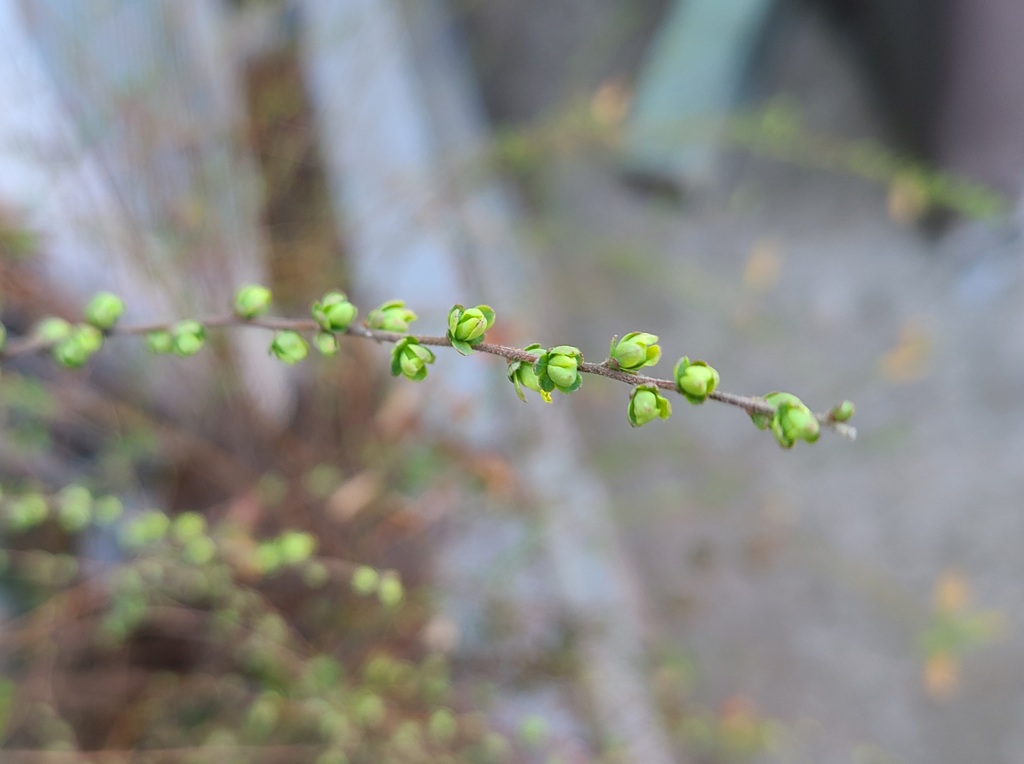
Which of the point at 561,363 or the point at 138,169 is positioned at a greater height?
the point at 138,169

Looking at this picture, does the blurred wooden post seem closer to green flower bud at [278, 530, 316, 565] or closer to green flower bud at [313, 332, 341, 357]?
green flower bud at [278, 530, 316, 565]

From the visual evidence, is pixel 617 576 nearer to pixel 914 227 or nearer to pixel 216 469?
pixel 216 469

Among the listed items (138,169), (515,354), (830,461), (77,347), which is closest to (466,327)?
(515,354)

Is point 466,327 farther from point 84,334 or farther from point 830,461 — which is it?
point 830,461

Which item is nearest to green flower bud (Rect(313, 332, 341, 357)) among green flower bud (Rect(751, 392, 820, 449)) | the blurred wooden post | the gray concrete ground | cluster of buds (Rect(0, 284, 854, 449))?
cluster of buds (Rect(0, 284, 854, 449))

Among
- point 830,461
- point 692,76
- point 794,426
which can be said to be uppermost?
point 692,76

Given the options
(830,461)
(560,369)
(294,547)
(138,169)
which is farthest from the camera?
(830,461)
